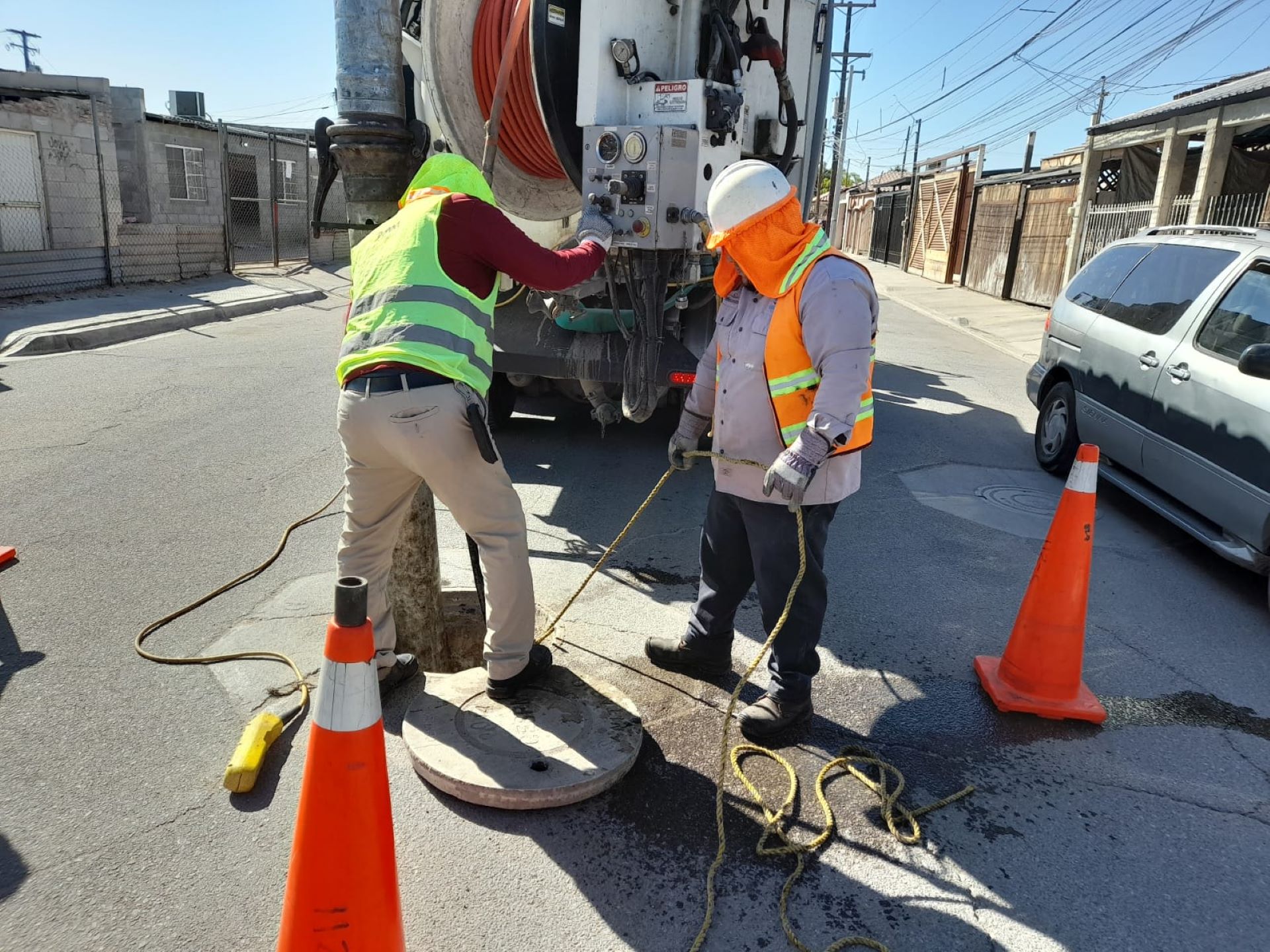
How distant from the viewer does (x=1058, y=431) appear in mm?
6688

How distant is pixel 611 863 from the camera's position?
2551 mm

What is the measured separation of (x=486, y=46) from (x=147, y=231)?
42.1 feet

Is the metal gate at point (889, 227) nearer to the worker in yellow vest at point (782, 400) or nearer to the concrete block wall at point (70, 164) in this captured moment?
the concrete block wall at point (70, 164)

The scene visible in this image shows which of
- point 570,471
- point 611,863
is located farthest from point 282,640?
point 570,471

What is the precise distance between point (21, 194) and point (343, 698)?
14.6 meters

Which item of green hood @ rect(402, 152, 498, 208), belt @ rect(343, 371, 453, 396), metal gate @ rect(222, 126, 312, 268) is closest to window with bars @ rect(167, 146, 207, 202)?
metal gate @ rect(222, 126, 312, 268)

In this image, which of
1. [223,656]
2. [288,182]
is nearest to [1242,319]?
[223,656]

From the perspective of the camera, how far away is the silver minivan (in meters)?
4.57

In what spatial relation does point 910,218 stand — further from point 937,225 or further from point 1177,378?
point 1177,378

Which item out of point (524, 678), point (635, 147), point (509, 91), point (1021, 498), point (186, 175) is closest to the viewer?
point (524, 678)

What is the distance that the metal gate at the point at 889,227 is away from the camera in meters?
32.4

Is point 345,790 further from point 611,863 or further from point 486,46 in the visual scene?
point 486,46

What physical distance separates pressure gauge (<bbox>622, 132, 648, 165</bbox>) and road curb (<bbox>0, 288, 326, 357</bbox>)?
26.4 feet

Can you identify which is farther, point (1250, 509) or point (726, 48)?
point (1250, 509)
